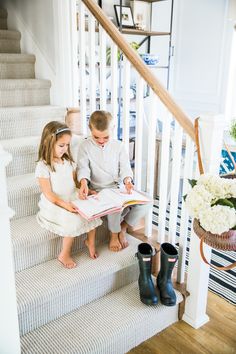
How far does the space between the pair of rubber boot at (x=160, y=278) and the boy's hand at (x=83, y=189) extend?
425 millimetres

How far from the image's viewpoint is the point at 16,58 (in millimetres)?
2854

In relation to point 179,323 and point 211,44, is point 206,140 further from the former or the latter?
point 211,44

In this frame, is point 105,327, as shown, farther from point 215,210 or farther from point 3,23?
point 3,23

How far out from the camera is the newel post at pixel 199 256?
1.72m

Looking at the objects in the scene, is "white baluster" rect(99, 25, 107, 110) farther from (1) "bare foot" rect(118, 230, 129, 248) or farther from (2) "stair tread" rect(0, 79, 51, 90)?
(1) "bare foot" rect(118, 230, 129, 248)

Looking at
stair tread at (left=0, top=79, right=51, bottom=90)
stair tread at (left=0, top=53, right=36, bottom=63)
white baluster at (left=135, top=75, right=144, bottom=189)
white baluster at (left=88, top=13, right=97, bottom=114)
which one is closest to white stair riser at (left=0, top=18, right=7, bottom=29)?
stair tread at (left=0, top=53, right=36, bottom=63)

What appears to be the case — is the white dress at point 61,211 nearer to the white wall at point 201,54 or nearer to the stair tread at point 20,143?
the stair tread at point 20,143

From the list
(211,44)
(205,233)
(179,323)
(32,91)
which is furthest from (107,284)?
(211,44)

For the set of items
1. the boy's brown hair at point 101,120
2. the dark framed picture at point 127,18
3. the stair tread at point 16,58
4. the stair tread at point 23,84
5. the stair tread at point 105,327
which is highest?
the dark framed picture at point 127,18

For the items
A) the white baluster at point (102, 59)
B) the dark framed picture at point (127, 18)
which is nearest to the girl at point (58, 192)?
the white baluster at point (102, 59)

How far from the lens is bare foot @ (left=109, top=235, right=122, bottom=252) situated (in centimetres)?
208

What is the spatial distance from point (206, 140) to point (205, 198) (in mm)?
494

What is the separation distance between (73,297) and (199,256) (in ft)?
2.29

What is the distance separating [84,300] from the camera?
187cm
